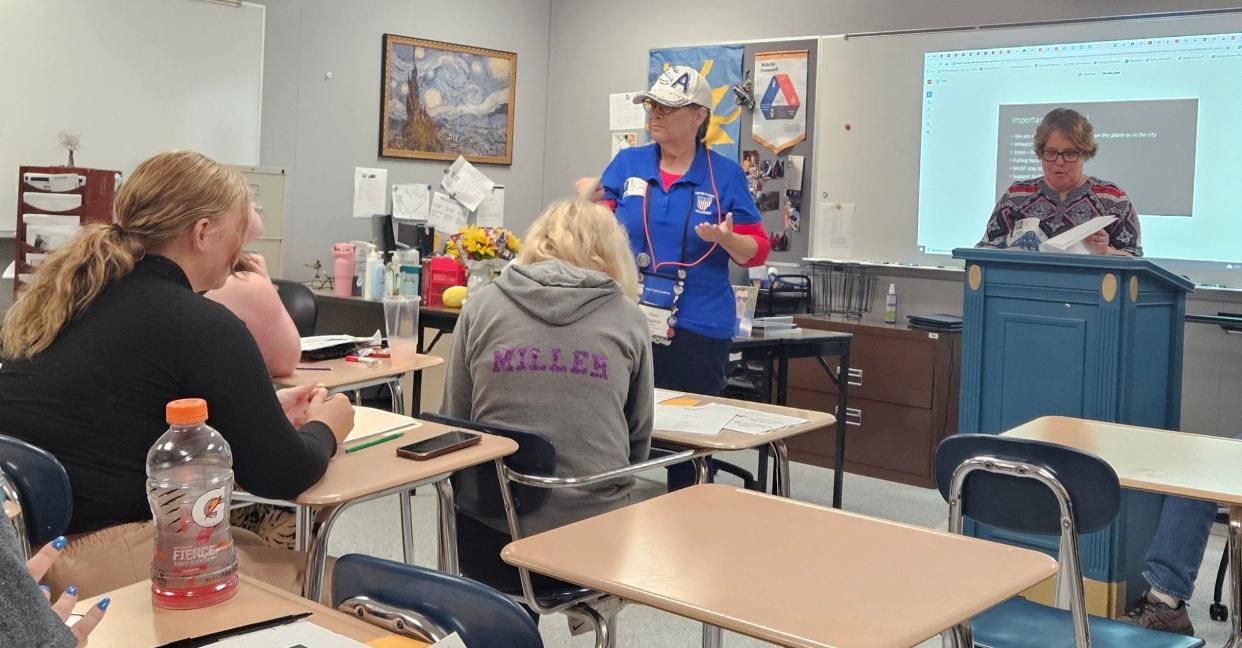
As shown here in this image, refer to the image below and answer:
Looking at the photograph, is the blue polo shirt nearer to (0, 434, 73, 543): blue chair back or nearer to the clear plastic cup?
the clear plastic cup

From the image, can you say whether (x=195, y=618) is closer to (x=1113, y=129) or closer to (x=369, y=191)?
(x=1113, y=129)

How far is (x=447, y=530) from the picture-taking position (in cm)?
224

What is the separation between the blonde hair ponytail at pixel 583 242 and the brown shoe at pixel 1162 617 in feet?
5.72

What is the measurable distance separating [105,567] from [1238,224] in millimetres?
4547

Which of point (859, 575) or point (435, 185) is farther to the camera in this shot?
point (435, 185)

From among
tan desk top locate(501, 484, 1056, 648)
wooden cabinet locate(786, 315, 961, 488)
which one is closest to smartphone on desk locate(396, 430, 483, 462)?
tan desk top locate(501, 484, 1056, 648)

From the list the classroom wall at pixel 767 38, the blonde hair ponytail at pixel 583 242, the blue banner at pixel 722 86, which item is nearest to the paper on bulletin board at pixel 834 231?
the classroom wall at pixel 767 38

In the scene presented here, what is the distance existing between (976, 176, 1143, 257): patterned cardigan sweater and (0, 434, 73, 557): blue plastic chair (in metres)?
3.17

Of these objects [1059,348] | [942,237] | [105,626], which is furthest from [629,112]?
[105,626]

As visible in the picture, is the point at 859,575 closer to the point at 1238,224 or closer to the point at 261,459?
the point at 261,459

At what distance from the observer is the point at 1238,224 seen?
15.3ft

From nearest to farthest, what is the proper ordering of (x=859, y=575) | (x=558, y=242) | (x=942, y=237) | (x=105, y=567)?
(x=859, y=575)
(x=105, y=567)
(x=558, y=242)
(x=942, y=237)

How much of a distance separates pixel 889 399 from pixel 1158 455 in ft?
9.63

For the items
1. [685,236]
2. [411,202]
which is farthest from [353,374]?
[411,202]
